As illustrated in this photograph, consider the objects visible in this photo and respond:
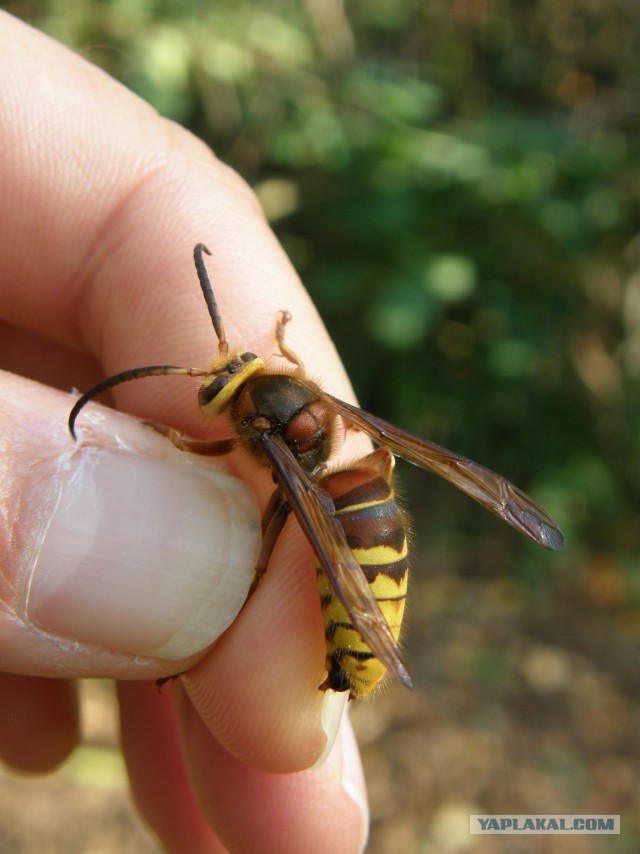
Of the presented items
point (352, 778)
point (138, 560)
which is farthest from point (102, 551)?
point (352, 778)

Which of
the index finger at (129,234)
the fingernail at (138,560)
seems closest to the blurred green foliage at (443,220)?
the index finger at (129,234)

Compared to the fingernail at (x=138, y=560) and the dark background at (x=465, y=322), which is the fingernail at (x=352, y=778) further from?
the dark background at (x=465, y=322)

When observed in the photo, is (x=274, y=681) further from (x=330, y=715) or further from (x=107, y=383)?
(x=107, y=383)

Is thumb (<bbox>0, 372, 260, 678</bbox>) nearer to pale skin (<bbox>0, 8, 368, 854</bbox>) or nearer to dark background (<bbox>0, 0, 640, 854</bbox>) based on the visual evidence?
pale skin (<bbox>0, 8, 368, 854</bbox>)

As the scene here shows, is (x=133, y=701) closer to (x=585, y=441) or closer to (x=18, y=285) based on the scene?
(x=18, y=285)

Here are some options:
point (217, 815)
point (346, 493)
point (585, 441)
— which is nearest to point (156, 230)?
point (346, 493)

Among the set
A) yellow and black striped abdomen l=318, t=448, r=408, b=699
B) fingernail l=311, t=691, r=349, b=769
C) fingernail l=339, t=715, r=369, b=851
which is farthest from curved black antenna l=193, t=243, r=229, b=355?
fingernail l=339, t=715, r=369, b=851

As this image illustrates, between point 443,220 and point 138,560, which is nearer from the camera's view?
point 138,560
